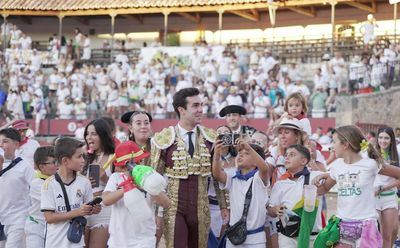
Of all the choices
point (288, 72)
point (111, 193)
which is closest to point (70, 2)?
point (288, 72)

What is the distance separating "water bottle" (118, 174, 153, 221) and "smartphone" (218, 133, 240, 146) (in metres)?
1.23

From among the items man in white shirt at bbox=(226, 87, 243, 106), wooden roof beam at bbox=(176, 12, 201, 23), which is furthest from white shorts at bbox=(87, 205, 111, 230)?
wooden roof beam at bbox=(176, 12, 201, 23)

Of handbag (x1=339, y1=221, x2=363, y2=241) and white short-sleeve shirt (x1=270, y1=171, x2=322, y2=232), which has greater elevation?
white short-sleeve shirt (x1=270, y1=171, x2=322, y2=232)

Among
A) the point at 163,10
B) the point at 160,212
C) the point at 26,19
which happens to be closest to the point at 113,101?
the point at 163,10

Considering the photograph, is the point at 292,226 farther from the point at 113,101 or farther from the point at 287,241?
the point at 113,101

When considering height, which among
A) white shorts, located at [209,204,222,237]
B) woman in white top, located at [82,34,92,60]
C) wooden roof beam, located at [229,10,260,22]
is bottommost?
white shorts, located at [209,204,222,237]

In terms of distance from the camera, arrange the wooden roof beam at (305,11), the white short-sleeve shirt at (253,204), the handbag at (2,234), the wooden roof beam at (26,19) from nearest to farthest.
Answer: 1. the white short-sleeve shirt at (253,204)
2. the handbag at (2,234)
3. the wooden roof beam at (305,11)
4. the wooden roof beam at (26,19)

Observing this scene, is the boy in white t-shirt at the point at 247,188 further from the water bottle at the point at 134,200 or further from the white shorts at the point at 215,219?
the water bottle at the point at 134,200

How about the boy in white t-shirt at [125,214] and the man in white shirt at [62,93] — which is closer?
the boy in white t-shirt at [125,214]

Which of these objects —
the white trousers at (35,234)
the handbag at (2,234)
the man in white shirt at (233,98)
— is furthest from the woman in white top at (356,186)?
the man in white shirt at (233,98)

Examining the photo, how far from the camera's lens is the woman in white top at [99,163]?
9000 millimetres

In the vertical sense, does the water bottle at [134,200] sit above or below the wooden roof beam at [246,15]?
below

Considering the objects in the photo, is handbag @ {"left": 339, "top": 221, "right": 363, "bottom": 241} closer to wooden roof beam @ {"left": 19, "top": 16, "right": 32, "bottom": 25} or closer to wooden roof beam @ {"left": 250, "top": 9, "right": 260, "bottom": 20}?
A: wooden roof beam @ {"left": 250, "top": 9, "right": 260, "bottom": 20}

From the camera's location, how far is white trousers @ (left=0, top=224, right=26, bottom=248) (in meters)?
9.84
